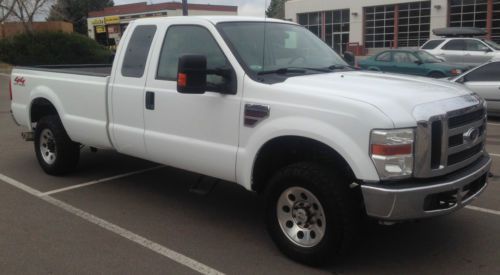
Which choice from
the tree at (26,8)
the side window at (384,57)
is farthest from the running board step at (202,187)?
the tree at (26,8)

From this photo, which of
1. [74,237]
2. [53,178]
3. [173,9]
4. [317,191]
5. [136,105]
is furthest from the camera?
[173,9]

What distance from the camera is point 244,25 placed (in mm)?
5270

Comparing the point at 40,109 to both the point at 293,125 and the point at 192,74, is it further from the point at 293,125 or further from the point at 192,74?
the point at 293,125

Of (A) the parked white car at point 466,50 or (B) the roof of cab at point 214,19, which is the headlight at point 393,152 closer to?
(B) the roof of cab at point 214,19

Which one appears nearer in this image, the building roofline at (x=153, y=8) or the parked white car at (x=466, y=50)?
the parked white car at (x=466, y=50)

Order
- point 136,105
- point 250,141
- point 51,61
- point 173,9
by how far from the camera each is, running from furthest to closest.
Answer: point 173,9, point 51,61, point 136,105, point 250,141

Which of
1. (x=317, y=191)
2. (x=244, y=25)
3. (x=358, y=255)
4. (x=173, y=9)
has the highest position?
(x=173, y=9)

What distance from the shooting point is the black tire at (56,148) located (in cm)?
691

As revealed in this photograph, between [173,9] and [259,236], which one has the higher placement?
[173,9]

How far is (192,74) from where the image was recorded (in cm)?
449

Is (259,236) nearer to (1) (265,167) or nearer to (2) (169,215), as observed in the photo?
(1) (265,167)

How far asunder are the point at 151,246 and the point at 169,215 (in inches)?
34.2

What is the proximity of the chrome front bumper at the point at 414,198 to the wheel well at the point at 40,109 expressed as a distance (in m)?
4.83

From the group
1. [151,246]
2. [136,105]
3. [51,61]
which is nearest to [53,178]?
[136,105]
